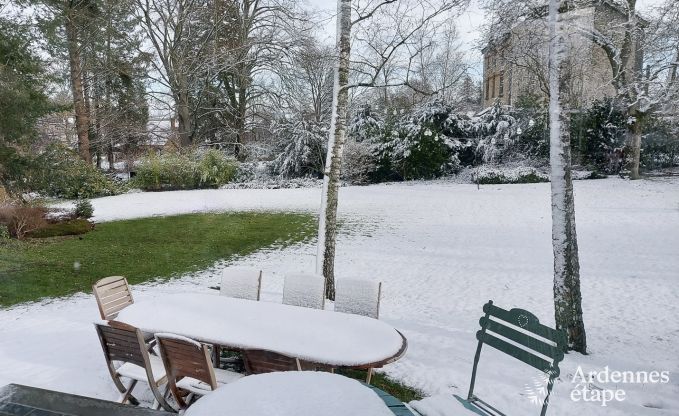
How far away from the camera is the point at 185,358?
126 inches

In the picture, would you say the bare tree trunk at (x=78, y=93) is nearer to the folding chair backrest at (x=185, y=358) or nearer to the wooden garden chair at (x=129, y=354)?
the wooden garden chair at (x=129, y=354)

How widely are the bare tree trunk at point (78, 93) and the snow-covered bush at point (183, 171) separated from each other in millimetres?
3223

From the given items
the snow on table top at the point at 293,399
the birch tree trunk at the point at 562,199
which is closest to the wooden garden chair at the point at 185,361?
the snow on table top at the point at 293,399

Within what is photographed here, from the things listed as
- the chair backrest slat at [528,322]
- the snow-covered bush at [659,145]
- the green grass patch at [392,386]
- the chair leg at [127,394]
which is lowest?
the green grass patch at [392,386]

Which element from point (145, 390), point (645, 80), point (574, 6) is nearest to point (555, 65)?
point (574, 6)

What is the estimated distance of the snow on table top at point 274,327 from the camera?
357 cm

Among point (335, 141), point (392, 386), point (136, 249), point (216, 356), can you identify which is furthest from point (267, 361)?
point (136, 249)

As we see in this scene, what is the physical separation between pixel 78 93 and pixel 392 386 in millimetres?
23892

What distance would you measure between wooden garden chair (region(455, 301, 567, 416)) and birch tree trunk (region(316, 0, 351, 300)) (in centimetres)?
369

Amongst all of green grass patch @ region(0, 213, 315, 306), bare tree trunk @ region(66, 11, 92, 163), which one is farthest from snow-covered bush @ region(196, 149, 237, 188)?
green grass patch @ region(0, 213, 315, 306)

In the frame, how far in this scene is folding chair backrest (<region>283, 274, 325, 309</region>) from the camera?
5109 mm
